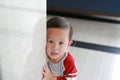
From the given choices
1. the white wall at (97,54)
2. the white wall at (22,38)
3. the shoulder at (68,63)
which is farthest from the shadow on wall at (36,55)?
the white wall at (97,54)

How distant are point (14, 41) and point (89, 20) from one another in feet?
5.82

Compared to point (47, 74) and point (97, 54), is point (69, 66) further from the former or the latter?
point (97, 54)

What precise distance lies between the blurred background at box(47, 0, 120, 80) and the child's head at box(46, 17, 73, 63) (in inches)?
16.7

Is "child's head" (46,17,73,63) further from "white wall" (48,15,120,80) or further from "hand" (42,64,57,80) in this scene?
"white wall" (48,15,120,80)

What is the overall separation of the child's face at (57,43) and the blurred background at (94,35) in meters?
0.42

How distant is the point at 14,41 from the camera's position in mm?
919

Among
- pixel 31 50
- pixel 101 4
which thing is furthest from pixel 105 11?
pixel 31 50

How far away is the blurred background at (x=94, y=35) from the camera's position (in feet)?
5.17

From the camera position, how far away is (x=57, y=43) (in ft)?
2.59

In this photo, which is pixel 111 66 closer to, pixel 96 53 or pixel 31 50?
pixel 96 53

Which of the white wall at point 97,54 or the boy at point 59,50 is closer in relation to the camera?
the boy at point 59,50

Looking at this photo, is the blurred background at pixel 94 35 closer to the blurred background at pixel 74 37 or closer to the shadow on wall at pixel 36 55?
the blurred background at pixel 74 37

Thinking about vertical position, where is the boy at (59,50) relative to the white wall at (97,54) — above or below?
above

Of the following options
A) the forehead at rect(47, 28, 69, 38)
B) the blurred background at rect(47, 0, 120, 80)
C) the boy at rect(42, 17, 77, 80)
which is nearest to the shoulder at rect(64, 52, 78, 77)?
the boy at rect(42, 17, 77, 80)
